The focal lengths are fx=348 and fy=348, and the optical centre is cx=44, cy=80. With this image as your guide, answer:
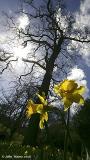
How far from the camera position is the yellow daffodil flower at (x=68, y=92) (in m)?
2.44

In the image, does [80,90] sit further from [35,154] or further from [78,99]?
[35,154]

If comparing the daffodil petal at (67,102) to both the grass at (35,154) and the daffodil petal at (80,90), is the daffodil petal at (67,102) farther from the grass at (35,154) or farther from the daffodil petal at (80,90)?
the grass at (35,154)

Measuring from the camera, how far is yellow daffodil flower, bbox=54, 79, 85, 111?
2443mm

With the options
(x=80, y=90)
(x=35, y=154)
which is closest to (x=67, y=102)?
(x=80, y=90)

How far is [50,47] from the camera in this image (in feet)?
78.4

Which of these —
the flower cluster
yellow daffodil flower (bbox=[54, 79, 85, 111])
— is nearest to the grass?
the flower cluster

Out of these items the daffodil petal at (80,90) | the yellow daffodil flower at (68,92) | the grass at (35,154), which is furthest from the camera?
the daffodil petal at (80,90)

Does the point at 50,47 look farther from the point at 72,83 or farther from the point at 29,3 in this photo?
the point at 72,83

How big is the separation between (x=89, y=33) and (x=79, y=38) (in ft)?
2.59

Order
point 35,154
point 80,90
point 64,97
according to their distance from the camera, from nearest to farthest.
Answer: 1. point 64,97
2. point 80,90
3. point 35,154

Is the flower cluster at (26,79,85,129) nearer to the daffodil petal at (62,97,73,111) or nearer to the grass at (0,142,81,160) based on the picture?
the daffodil petal at (62,97,73,111)

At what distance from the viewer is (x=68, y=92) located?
2.48 metres

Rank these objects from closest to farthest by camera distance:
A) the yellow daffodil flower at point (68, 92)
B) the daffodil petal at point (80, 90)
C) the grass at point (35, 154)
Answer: the grass at point (35, 154) < the yellow daffodil flower at point (68, 92) < the daffodil petal at point (80, 90)

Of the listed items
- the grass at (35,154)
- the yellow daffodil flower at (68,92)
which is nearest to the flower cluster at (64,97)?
the yellow daffodil flower at (68,92)
